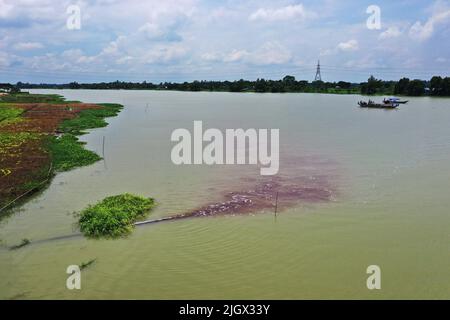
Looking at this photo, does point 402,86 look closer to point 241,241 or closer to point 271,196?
point 271,196

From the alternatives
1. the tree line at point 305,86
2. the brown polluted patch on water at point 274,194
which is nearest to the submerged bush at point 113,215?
the brown polluted patch on water at point 274,194

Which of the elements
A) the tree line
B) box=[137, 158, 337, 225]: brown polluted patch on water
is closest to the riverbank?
box=[137, 158, 337, 225]: brown polluted patch on water

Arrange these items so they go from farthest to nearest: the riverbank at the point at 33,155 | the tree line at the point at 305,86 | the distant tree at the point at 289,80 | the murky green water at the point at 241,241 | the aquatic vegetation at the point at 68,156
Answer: the distant tree at the point at 289,80 < the tree line at the point at 305,86 < the aquatic vegetation at the point at 68,156 < the riverbank at the point at 33,155 < the murky green water at the point at 241,241

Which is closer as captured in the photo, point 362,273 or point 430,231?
point 362,273

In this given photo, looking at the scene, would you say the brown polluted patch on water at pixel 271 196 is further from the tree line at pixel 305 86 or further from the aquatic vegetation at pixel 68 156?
the tree line at pixel 305 86
